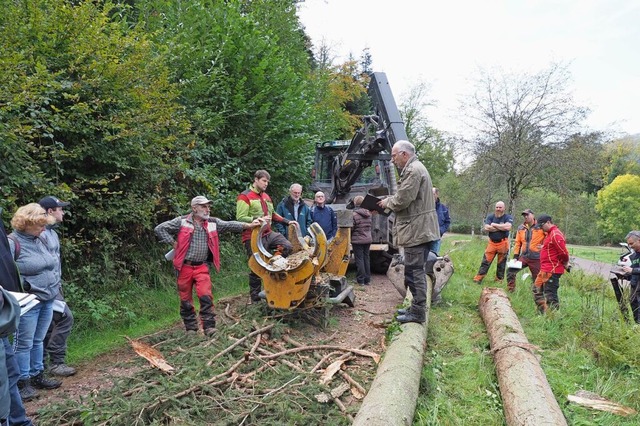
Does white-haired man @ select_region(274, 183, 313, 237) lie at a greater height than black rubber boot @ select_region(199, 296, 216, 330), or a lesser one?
greater

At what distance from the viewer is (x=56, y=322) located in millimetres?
4109

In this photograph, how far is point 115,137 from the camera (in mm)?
5262

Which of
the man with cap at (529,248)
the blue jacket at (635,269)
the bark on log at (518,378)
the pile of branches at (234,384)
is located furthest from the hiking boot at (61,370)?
the blue jacket at (635,269)

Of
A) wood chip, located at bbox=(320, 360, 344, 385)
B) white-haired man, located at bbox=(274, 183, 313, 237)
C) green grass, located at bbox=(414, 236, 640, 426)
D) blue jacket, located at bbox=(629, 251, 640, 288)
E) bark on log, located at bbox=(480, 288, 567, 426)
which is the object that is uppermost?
white-haired man, located at bbox=(274, 183, 313, 237)

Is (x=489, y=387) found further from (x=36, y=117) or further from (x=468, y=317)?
(x=36, y=117)

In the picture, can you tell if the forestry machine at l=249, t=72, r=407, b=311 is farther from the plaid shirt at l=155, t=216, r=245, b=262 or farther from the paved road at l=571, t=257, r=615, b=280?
the paved road at l=571, t=257, r=615, b=280

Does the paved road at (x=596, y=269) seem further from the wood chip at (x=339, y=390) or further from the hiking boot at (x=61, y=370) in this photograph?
the hiking boot at (x=61, y=370)

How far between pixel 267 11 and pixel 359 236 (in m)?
7.48

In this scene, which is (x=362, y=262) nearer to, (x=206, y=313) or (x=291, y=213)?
(x=291, y=213)

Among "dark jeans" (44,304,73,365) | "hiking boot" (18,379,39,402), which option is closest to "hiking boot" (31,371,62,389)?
"hiking boot" (18,379,39,402)

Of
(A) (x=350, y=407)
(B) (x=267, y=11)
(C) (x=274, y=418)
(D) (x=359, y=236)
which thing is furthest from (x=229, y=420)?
(B) (x=267, y=11)

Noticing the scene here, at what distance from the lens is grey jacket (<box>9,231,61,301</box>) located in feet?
11.6

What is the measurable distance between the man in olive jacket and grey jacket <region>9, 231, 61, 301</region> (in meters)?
3.34

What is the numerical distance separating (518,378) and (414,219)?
1819 millimetres
